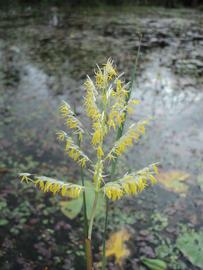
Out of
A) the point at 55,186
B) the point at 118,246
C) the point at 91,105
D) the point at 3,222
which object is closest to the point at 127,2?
the point at 3,222

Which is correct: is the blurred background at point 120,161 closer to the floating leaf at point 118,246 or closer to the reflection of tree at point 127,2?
the floating leaf at point 118,246

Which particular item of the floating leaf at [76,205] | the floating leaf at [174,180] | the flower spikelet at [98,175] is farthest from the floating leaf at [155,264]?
the flower spikelet at [98,175]

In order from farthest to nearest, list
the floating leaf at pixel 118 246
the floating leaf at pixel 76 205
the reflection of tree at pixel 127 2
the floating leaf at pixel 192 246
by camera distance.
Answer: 1. the reflection of tree at pixel 127 2
2. the floating leaf at pixel 76 205
3. the floating leaf at pixel 118 246
4. the floating leaf at pixel 192 246

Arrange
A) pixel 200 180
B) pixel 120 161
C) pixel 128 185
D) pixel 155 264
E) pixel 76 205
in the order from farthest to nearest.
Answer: pixel 120 161 → pixel 200 180 → pixel 76 205 → pixel 155 264 → pixel 128 185

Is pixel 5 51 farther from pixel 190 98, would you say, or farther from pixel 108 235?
pixel 108 235

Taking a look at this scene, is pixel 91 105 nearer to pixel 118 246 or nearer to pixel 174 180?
pixel 118 246

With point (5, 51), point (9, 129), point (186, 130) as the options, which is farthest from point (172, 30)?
point (9, 129)
